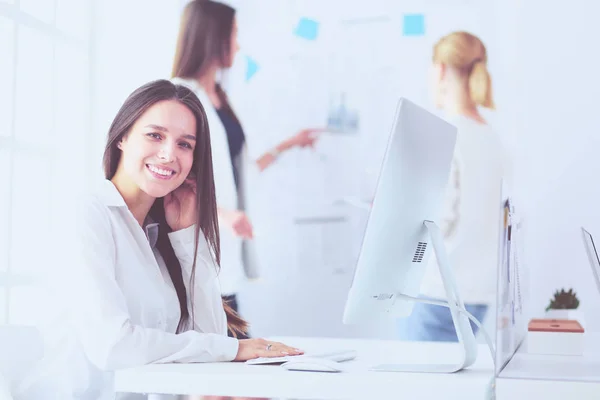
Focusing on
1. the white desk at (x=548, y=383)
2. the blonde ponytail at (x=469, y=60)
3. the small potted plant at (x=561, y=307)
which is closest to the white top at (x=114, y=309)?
the white desk at (x=548, y=383)

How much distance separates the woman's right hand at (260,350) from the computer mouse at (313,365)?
0.66 feet

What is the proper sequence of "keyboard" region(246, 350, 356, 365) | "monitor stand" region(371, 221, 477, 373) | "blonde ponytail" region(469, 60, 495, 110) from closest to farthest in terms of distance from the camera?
1. "monitor stand" region(371, 221, 477, 373)
2. "keyboard" region(246, 350, 356, 365)
3. "blonde ponytail" region(469, 60, 495, 110)

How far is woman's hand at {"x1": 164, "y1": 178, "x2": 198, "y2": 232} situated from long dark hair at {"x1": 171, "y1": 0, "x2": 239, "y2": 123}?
1.75m

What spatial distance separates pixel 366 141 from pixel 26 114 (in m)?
1.75

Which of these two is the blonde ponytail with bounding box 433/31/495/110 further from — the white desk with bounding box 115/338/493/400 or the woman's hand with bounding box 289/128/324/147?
the white desk with bounding box 115/338/493/400

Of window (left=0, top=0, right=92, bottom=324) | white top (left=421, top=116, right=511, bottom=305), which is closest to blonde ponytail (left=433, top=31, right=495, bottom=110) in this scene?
white top (left=421, top=116, right=511, bottom=305)

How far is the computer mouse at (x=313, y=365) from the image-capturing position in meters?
1.37

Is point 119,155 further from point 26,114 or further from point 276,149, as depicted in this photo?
point 276,149

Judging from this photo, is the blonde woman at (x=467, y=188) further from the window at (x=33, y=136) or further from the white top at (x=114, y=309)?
the window at (x=33, y=136)

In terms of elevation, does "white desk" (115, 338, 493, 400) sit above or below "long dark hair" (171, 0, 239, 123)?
below

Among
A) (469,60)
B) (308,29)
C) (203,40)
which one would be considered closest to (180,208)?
(203,40)

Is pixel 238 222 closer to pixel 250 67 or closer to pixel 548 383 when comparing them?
pixel 250 67

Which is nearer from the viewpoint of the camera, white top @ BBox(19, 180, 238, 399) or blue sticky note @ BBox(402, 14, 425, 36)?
white top @ BBox(19, 180, 238, 399)

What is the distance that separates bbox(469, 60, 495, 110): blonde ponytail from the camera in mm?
3676
